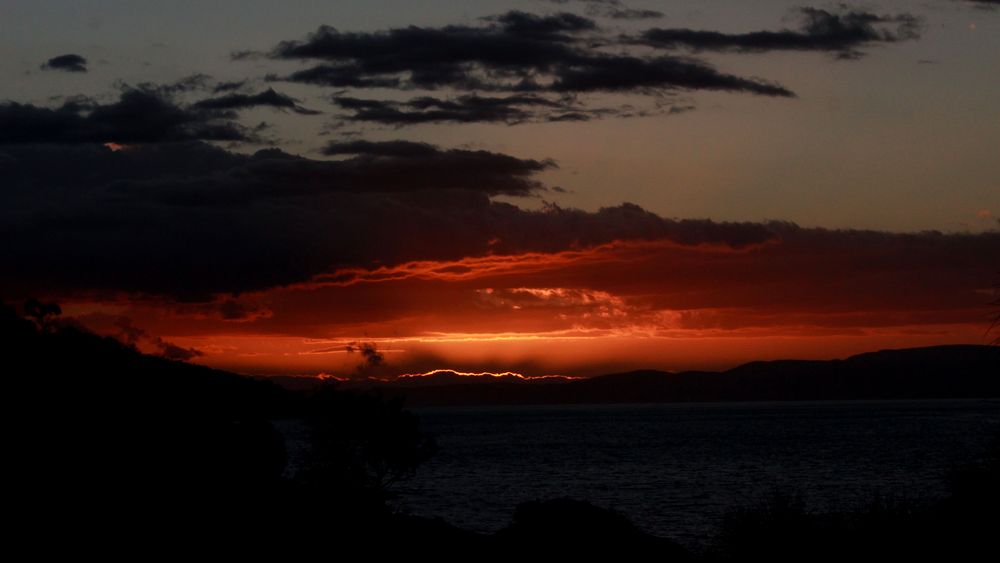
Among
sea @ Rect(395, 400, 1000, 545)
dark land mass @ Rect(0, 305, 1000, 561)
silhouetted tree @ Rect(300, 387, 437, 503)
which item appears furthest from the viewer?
sea @ Rect(395, 400, 1000, 545)

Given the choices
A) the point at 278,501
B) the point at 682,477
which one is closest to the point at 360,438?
the point at 278,501

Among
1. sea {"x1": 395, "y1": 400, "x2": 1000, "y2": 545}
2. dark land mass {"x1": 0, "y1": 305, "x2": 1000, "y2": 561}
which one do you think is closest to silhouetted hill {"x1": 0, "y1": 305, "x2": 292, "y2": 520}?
dark land mass {"x1": 0, "y1": 305, "x2": 1000, "y2": 561}

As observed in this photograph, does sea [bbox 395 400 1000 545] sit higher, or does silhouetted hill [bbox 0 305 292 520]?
silhouetted hill [bbox 0 305 292 520]

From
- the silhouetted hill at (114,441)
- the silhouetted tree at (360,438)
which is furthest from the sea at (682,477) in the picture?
the silhouetted hill at (114,441)

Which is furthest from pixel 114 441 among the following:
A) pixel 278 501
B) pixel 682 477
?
pixel 682 477

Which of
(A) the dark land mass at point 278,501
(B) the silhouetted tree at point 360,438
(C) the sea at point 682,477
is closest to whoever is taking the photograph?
(A) the dark land mass at point 278,501

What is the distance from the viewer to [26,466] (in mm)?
51469

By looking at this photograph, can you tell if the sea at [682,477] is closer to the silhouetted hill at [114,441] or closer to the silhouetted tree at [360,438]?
the silhouetted tree at [360,438]

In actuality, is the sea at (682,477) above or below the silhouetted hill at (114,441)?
below

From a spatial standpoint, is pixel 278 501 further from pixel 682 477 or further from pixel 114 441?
pixel 682 477

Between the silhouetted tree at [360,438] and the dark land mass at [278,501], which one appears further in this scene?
the silhouetted tree at [360,438]

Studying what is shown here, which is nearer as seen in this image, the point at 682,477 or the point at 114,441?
the point at 114,441

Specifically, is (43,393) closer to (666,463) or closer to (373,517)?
(373,517)

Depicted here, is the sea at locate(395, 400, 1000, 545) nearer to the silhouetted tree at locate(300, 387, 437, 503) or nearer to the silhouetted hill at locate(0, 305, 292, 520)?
the silhouetted tree at locate(300, 387, 437, 503)
